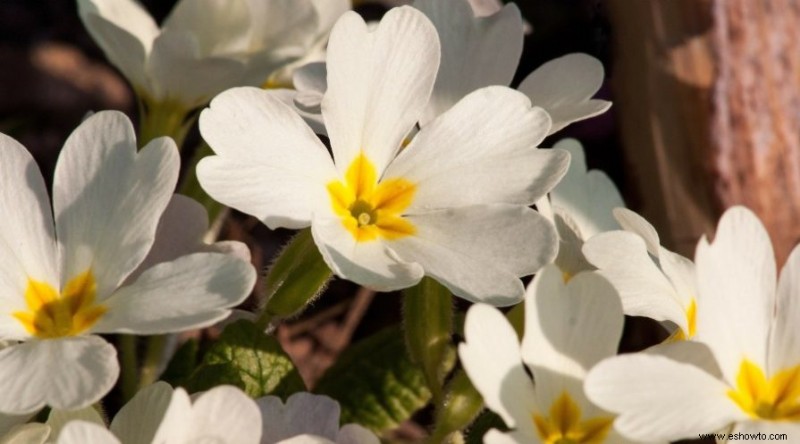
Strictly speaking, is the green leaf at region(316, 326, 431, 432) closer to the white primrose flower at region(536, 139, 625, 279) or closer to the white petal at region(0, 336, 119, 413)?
the white primrose flower at region(536, 139, 625, 279)

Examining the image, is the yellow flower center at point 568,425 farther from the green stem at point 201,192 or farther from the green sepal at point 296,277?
the green stem at point 201,192

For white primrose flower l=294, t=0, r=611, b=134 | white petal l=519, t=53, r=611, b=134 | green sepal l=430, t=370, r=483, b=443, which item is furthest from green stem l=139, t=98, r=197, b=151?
green sepal l=430, t=370, r=483, b=443

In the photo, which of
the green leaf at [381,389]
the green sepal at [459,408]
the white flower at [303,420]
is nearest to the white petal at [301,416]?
the white flower at [303,420]

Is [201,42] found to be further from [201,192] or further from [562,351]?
[562,351]

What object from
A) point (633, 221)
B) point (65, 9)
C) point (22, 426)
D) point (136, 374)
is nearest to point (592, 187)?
point (633, 221)

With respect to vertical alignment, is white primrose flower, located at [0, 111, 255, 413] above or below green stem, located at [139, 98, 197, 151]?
above

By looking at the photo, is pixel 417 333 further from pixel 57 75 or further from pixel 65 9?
pixel 65 9
